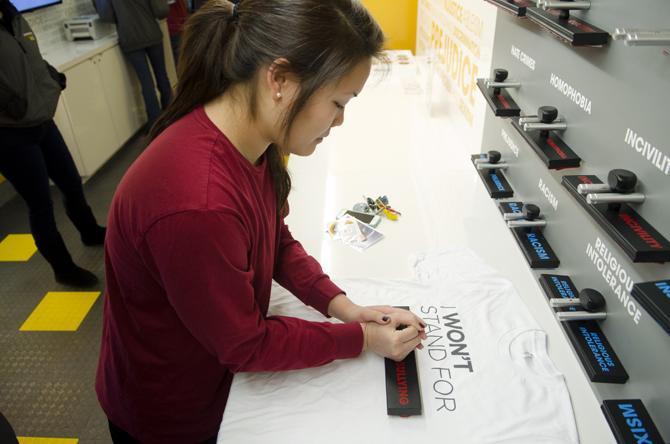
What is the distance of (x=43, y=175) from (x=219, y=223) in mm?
1551

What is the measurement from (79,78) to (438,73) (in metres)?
2.16

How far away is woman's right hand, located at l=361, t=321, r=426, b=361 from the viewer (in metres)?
0.85

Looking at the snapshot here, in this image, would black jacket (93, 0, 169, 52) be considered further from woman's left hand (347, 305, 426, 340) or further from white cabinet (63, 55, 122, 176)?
woman's left hand (347, 305, 426, 340)

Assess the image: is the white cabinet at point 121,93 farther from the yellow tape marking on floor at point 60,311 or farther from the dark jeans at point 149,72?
the yellow tape marking on floor at point 60,311

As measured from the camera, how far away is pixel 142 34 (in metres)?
3.18

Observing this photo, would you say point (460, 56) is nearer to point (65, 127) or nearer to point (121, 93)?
point (65, 127)

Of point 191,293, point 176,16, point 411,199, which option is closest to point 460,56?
point 411,199

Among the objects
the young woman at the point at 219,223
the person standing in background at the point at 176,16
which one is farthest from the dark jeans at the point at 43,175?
the person standing in background at the point at 176,16

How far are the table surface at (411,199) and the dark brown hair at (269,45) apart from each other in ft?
1.05

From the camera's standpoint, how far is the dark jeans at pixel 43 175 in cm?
169

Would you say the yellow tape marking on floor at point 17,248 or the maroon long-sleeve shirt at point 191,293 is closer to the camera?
the maroon long-sleeve shirt at point 191,293

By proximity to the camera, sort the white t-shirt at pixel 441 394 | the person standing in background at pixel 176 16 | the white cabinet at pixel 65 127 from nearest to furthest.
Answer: the white t-shirt at pixel 441 394
the white cabinet at pixel 65 127
the person standing in background at pixel 176 16

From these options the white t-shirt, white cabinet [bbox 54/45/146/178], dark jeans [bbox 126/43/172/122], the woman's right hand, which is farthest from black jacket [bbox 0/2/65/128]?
dark jeans [bbox 126/43/172/122]

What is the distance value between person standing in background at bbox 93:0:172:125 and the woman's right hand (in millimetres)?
3036
